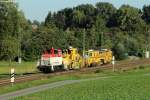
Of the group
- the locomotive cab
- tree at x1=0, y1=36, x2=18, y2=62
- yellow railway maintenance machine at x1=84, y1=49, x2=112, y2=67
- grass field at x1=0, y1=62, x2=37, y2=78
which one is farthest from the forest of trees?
the locomotive cab

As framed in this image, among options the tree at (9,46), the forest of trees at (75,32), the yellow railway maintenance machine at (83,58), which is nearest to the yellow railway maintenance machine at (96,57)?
the yellow railway maintenance machine at (83,58)

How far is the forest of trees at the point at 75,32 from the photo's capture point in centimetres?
8725

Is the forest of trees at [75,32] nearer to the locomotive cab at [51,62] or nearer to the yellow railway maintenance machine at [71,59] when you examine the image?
the yellow railway maintenance machine at [71,59]

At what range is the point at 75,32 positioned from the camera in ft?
424

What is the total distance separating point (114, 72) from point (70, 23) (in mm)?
130829

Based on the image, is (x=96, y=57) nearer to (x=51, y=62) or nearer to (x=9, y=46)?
(x=51, y=62)

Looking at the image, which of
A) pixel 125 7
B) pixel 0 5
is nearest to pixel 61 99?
pixel 0 5

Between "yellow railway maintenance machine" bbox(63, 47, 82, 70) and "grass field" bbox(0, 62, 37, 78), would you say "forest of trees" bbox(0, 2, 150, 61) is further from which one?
"yellow railway maintenance machine" bbox(63, 47, 82, 70)

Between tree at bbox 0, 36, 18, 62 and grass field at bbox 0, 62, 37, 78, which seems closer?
grass field at bbox 0, 62, 37, 78

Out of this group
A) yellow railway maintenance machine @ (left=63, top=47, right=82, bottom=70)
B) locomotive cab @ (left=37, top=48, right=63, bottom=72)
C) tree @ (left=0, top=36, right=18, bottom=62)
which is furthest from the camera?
tree @ (left=0, top=36, right=18, bottom=62)

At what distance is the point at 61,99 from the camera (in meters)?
23.8

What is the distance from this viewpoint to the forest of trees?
87.2 meters

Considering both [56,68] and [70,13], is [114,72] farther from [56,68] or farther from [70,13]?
[70,13]

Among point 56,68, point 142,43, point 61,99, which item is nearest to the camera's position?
point 61,99
